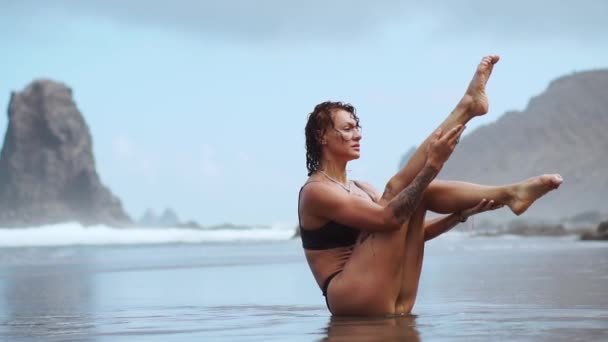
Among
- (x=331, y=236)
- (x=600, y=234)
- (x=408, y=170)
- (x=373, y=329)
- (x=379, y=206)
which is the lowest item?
(x=373, y=329)

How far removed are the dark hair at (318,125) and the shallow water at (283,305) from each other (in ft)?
2.90

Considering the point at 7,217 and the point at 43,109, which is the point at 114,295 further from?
the point at 43,109

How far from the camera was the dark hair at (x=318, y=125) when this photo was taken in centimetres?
545

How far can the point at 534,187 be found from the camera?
515 cm

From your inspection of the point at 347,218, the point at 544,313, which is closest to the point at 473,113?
the point at 347,218

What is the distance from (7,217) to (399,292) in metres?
65.6

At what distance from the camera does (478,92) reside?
5242 millimetres

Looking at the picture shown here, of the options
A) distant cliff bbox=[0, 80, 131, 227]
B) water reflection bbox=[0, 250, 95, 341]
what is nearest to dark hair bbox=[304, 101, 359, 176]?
water reflection bbox=[0, 250, 95, 341]

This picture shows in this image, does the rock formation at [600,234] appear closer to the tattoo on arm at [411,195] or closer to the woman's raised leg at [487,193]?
the woman's raised leg at [487,193]

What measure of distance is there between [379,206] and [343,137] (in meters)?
0.55

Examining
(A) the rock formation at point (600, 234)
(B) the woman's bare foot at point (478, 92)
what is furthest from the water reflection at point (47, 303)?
(A) the rock formation at point (600, 234)

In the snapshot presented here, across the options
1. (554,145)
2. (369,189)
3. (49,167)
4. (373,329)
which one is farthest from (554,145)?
(373,329)

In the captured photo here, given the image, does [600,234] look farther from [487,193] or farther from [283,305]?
[487,193]

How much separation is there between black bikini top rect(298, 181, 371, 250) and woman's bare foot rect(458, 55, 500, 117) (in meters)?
0.89
